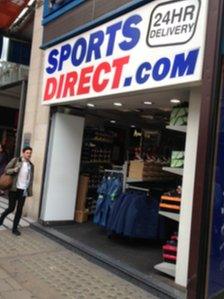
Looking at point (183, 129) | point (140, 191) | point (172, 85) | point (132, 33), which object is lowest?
point (140, 191)

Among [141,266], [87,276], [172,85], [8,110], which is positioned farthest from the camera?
[8,110]

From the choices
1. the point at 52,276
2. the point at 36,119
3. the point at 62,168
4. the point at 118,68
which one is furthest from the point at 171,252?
the point at 36,119

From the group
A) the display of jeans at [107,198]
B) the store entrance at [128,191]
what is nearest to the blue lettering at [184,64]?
the store entrance at [128,191]

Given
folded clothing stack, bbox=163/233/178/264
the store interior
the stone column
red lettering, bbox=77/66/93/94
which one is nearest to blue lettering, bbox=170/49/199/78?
the store interior

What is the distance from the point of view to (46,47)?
8.85m

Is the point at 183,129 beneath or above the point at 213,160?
above

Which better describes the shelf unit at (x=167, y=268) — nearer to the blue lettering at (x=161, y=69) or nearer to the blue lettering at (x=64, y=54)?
the blue lettering at (x=161, y=69)

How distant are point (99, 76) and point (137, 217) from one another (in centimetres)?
238

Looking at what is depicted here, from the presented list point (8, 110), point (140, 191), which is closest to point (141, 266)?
point (140, 191)

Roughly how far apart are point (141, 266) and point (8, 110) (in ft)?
35.0

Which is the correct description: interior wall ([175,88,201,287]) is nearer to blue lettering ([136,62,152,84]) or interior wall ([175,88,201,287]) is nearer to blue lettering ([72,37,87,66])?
blue lettering ([136,62,152,84])

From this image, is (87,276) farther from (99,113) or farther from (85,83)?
(99,113)

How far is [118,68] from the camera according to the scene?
21.8 feet

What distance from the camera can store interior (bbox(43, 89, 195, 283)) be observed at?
6328 mm
